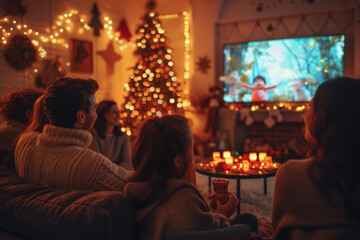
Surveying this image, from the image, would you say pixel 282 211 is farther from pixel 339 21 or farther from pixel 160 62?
pixel 339 21

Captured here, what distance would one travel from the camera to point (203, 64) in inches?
231

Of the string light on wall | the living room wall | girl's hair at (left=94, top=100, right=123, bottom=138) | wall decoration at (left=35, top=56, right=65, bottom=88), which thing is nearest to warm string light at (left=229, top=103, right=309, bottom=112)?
the living room wall

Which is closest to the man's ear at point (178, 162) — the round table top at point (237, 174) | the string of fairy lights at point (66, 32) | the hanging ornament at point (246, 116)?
the round table top at point (237, 174)

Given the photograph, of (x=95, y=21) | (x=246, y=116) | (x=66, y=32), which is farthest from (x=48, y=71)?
(x=246, y=116)

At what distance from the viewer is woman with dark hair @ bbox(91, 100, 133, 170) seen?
2.94 meters

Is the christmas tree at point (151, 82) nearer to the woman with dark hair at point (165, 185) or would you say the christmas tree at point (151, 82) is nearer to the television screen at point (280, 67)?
the television screen at point (280, 67)

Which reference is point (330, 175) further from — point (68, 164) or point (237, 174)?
point (237, 174)

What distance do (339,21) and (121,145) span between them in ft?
13.6

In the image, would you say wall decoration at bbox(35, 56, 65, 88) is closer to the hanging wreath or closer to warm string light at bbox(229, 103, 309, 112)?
the hanging wreath

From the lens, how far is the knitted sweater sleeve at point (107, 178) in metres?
1.39

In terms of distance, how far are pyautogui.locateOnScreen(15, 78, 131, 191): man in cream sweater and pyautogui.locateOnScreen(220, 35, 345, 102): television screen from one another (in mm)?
4314

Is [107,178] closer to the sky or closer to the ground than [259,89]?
closer to the ground

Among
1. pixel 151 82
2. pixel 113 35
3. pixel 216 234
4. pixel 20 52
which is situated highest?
pixel 113 35

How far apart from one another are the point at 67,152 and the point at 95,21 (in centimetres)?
481
